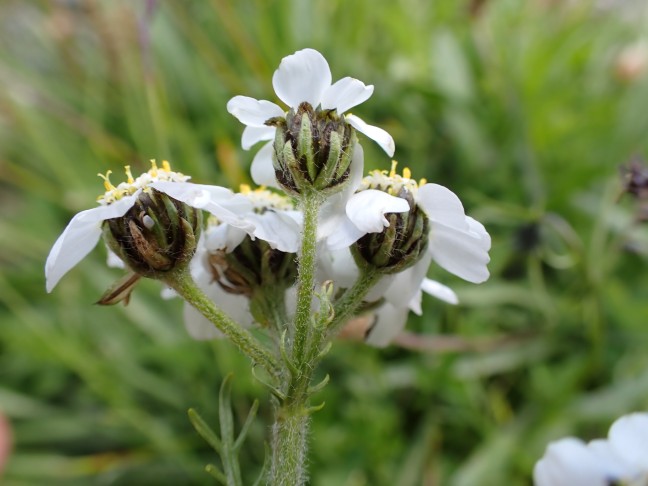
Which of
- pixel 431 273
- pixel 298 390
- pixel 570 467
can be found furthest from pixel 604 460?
pixel 431 273

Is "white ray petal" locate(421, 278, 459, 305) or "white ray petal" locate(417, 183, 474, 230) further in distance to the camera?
"white ray petal" locate(421, 278, 459, 305)

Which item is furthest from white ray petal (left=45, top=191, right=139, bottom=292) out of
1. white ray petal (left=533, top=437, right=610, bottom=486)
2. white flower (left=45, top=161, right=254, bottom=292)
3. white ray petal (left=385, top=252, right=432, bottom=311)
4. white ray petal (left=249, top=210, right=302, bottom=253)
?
white ray petal (left=533, top=437, right=610, bottom=486)

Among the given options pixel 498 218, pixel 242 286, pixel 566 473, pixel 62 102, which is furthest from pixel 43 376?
pixel 566 473

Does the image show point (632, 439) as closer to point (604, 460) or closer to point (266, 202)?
point (604, 460)

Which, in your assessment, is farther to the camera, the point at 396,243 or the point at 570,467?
the point at 396,243

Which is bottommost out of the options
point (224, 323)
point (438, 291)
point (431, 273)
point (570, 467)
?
point (570, 467)

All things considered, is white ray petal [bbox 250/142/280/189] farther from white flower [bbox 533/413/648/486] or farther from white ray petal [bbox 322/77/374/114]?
white flower [bbox 533/413/648/486]

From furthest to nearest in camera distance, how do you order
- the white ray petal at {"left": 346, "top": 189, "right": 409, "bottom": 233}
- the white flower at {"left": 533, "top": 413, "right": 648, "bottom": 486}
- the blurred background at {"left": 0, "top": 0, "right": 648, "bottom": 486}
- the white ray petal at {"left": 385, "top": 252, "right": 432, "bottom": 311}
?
the blurred background at {"left": 0, "top": 0, "right": 648, "bottom": 486}, the white ray petal at {"left": 385, "top": 252, "right": 432, "bottom": 311}, the white ray petal at {"left": 346, "top": 189, "right": 409, "bottom": 233}, the white flower at {"left": 533, "top": 413, "right": 648, "bottom": 486}
